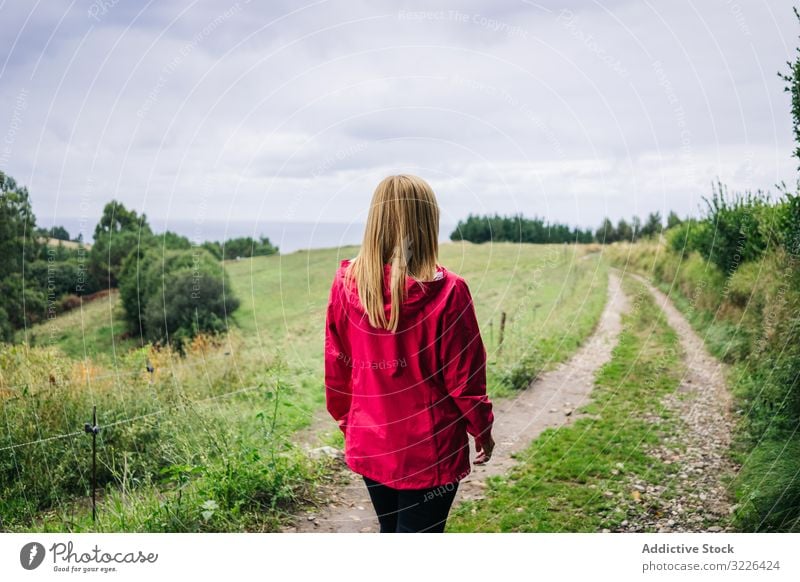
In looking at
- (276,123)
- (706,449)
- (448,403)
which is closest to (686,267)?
(706,449)

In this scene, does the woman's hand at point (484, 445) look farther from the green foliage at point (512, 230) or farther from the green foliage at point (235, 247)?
the green foliage at point (235, 247)

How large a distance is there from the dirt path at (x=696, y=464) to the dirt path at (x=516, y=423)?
0.86m

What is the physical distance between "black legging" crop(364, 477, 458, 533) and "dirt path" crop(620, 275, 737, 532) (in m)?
1.85

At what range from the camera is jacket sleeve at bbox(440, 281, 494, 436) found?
87.5 inches

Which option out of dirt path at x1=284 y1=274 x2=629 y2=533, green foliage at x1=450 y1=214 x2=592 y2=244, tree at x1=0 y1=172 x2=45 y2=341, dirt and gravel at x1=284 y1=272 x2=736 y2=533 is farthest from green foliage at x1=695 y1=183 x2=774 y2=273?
tree at x1=0 y1=172 x2=45 y2=341

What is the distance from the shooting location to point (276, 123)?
416 cm

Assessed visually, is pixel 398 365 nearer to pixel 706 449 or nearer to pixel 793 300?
pixel 706 449

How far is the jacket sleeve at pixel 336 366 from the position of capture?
251 cm

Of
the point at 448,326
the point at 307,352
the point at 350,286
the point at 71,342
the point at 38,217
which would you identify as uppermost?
the point at 38,217

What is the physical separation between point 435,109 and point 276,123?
1.10m

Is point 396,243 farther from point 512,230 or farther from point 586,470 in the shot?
point 512,230

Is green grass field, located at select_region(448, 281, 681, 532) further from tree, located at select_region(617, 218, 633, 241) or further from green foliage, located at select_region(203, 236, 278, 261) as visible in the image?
tree, located at select_region(617, 218, 633, 241)

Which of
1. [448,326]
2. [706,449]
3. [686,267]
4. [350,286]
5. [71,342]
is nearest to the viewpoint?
[448,326]
